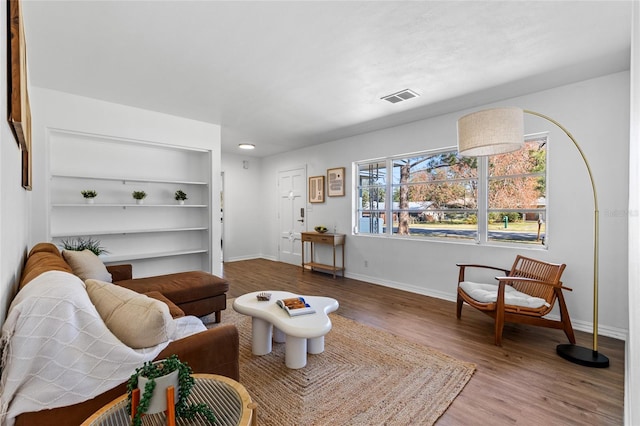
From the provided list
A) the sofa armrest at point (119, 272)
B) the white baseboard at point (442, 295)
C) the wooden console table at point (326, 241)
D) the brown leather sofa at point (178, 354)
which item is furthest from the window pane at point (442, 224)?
the sofa armrest at point (119, 272)

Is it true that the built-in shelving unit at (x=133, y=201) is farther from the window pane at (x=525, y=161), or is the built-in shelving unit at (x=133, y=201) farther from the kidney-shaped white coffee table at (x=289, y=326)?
the window pane at (x=525, y=161)

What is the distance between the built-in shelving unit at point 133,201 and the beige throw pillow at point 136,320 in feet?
9.42

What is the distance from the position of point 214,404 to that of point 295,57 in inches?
99.1

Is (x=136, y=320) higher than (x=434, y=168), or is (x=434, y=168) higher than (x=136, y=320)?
(x=434, y=168)

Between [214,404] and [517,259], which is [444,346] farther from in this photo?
[214,404]

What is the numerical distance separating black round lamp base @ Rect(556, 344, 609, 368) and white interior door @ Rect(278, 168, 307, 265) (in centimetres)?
456

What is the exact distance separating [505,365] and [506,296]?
73 cm

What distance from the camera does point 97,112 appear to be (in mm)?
3543

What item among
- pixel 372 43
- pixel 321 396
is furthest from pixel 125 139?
pixel 321 396

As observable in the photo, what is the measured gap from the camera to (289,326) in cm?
215

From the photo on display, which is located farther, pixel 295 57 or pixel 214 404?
pixel 295 57

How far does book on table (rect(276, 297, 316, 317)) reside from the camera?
7.63 ft

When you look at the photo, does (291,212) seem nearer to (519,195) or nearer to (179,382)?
(519,195)

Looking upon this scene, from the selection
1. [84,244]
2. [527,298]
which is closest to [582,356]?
[527,298]
